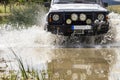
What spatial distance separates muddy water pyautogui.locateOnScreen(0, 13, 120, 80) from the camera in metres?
8.16

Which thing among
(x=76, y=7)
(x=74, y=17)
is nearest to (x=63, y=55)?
(x=74, y=17)

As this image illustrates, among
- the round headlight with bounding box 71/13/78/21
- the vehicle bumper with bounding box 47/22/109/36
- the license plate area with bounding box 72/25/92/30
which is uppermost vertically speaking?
the round headlight with bounding box 71/13/78/21

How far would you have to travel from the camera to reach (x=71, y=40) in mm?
13391

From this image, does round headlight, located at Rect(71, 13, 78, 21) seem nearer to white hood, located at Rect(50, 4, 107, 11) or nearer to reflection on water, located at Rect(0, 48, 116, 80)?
white hood, located at Rect(50, 4, 107, 11)

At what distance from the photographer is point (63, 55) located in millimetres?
10641

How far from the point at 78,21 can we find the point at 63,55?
216cm

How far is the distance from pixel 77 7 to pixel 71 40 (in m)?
1.11

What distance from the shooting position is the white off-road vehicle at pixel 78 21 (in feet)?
40.9

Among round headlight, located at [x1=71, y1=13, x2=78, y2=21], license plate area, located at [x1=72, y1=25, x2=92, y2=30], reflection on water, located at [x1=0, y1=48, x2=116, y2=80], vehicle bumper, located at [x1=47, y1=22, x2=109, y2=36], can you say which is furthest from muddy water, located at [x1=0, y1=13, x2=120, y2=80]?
round headlight, located at [x1=71, y1=13, x2=78, y2=21]

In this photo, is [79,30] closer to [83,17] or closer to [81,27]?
[81,27]

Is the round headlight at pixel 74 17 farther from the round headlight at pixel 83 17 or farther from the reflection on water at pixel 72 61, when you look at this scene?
the reflection on water at pixel 72 61

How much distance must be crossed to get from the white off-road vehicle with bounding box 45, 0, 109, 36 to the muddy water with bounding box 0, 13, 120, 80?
0.43 m

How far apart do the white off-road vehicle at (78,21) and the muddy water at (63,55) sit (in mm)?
434

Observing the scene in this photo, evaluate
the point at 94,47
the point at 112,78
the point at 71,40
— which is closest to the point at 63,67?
the point at 112,78
